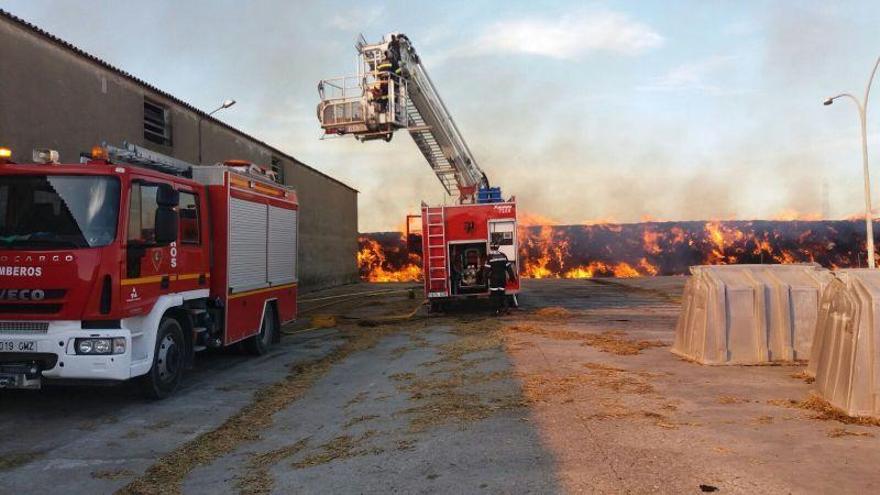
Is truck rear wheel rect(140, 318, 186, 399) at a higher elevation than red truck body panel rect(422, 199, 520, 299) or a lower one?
lower

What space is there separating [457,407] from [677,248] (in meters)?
42.7

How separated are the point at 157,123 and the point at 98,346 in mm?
10619

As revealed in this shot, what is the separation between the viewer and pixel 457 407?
6.19 metres

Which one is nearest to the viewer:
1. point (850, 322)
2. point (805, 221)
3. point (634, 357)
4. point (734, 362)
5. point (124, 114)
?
point (850, 322)

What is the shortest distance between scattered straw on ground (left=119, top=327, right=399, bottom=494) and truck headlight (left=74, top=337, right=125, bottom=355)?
4.55 ft

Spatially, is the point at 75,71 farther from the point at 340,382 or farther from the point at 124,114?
the point at 340,382

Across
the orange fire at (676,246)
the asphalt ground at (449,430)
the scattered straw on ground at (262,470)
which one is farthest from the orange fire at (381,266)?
the scattered straw on ground at (262,470)

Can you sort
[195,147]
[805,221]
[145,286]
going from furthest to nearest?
[805,221]
[195,147]
[145,286]

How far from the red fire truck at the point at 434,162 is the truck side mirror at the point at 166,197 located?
30.5 ft

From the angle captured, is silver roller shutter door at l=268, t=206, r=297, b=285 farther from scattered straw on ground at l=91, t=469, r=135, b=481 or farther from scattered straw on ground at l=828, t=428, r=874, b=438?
scattered straw on ground at l=828, t=428, r=874, b=438

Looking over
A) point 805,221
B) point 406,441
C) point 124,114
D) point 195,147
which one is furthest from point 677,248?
point 406,441

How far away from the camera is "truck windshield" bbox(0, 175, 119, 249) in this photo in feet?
20.1

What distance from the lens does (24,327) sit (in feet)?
20.0

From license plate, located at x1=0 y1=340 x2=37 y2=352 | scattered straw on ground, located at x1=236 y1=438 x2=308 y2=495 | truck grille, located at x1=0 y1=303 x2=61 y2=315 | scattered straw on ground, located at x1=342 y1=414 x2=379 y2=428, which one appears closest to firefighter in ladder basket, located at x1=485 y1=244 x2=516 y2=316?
scattered straw on ground, located at x1=342 y1=414 x2=379 y2=428
